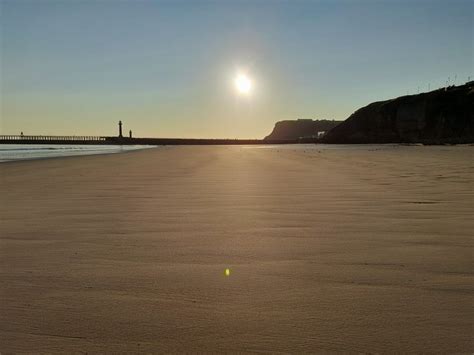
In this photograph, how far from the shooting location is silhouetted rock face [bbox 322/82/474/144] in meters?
56.2

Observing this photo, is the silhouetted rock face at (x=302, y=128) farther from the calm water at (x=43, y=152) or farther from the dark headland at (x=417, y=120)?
the calm water at (x=43, y=152)

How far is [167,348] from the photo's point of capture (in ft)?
5.59

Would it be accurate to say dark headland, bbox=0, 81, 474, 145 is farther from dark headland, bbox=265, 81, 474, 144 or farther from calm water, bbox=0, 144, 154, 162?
calm water, bbox=0, 144, 154, 162

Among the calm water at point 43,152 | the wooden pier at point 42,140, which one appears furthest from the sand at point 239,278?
the wooden pier at point 42,140

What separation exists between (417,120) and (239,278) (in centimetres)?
6941

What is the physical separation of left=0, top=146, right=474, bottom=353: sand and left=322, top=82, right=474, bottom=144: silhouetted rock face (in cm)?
5428

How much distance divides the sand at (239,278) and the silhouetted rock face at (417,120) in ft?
178

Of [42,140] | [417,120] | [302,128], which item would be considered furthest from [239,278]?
[302,128]

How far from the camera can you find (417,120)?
64.4m

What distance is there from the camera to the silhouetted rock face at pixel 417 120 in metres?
56.2

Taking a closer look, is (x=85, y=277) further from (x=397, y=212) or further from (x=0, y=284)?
(x=397, y=212)

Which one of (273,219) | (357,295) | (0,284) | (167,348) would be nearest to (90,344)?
(167,348)

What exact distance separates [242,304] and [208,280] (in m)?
0.40

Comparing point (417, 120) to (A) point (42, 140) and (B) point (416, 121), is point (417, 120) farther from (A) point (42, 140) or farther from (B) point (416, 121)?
(A) point (42, 140)
